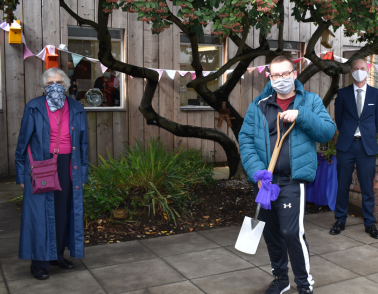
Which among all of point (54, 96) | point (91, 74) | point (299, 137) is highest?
point (91, 74)

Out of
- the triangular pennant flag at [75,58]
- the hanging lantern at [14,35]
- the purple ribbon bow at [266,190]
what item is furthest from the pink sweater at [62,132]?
the hanging lantern at [14,35]

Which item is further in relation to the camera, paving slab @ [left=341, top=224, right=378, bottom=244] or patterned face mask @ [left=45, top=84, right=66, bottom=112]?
paving slab @ [left=341, top=224, right=378, bottom=244]

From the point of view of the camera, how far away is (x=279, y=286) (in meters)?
3.58

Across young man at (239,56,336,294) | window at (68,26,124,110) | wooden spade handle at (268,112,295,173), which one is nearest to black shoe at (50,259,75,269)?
young man at (239,56,336,294)

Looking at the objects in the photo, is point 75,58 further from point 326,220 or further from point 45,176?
point 326,220

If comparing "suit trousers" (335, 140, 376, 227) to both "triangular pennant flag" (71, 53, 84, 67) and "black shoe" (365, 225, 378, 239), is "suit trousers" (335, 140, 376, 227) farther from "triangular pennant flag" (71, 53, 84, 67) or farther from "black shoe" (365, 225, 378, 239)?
"triangular pennant flag" (71, 53, 84, 67)

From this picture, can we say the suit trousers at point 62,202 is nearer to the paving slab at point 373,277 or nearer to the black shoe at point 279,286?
the black shoe at point 279,286

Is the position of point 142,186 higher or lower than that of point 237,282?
higher

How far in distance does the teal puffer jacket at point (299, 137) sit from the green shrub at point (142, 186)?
248 centimetres

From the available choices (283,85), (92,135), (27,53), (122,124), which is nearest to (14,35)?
(27,53)

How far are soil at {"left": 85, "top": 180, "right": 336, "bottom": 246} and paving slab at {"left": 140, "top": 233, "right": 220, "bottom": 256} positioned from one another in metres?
0.21

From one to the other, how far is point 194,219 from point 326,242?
1766 millimetres

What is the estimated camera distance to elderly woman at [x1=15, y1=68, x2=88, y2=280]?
13.1ft

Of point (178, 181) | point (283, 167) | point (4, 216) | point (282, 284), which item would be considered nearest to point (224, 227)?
point (178, 181)
